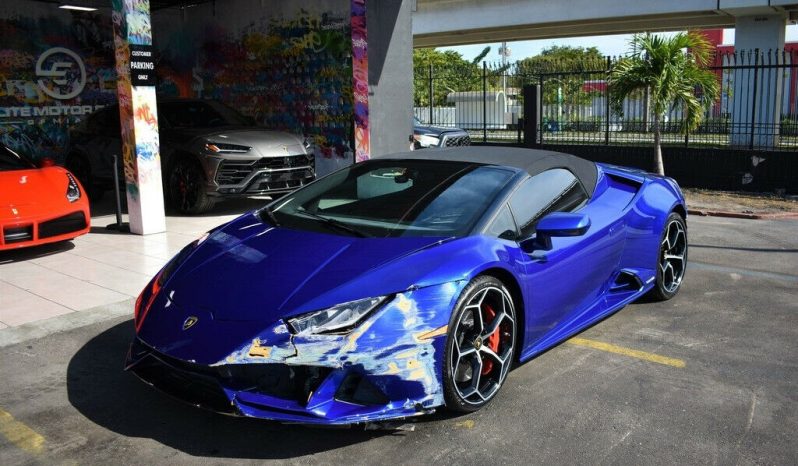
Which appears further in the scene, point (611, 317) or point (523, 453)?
point (611, 317)

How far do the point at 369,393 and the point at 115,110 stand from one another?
9.57 m

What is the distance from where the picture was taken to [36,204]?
743cm

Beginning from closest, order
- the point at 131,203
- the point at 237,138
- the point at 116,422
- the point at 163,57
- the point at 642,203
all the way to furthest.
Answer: the point at 116,422, the point at 642,203, the point at 131,203, the point at 237,138, the point at 163,57

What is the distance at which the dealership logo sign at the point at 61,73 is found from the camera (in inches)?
567

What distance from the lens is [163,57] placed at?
15719 millimetres

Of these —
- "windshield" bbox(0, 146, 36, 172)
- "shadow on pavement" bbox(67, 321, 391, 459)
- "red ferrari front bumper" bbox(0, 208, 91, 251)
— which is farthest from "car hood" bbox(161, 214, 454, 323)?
"windshield" bbox(0, 146, 36, 172)

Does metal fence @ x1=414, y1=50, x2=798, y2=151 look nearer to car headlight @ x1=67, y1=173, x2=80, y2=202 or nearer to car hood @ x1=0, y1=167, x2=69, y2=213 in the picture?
car headlight @ x1=67, y1=173, x2=80, y2=202

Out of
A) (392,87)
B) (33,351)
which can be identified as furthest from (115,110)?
(33,351)

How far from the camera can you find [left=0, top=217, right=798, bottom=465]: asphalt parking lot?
3.45m

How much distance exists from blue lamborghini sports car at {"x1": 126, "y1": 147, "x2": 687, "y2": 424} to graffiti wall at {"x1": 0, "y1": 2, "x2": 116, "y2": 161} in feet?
37.3

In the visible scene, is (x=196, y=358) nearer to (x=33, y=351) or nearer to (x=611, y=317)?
(x=33, y=351)

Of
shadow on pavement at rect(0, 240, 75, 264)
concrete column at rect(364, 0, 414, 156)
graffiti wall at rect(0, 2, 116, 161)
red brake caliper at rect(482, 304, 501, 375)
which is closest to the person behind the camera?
red brake caliper at rect(482, 304, 501, 375)

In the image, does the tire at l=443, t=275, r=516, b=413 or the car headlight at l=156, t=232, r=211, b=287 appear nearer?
the tire at l=443, t=275, r=516, b=413

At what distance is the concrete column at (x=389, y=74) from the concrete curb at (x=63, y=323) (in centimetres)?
664
